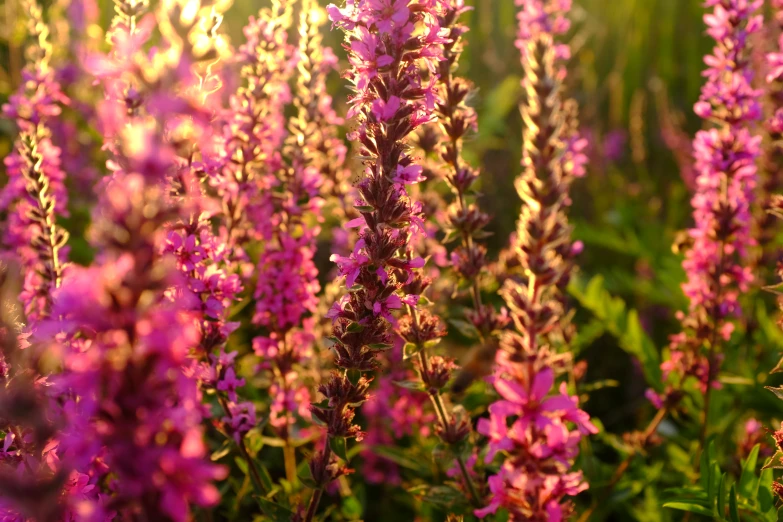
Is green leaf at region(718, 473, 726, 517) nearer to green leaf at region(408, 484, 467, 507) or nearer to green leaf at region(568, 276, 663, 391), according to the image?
green leaf at region(408, 484, 467, 507)

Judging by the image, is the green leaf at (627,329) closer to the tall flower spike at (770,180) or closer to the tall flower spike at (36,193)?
the tall flower spike at (770,180)

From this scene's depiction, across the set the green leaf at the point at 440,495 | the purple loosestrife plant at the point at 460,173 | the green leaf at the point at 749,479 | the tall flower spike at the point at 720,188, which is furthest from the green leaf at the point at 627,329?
the green leaf at the point at 440,495

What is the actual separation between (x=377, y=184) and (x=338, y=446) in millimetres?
776

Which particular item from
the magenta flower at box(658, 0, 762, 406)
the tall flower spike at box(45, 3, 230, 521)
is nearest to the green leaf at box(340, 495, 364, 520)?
the magenta flower at box(658, 0, 762, 406)

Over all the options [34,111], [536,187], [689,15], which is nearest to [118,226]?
[536,187]

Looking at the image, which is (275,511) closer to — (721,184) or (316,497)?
(316,497)

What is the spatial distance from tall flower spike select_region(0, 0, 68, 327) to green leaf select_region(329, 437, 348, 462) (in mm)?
983

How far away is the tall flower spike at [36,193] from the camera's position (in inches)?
82.9

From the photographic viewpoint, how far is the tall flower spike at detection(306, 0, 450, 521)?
1.81 metres

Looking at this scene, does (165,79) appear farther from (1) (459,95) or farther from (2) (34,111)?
(2) (34,111)

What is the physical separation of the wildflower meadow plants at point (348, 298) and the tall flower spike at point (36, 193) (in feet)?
0.05

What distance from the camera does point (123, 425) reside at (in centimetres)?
96

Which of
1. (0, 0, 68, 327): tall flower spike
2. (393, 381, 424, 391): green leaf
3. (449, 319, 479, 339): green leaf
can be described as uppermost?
(0, 0, 68, 327): tall flower spike

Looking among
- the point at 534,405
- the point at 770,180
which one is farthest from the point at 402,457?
the point at 770,180
